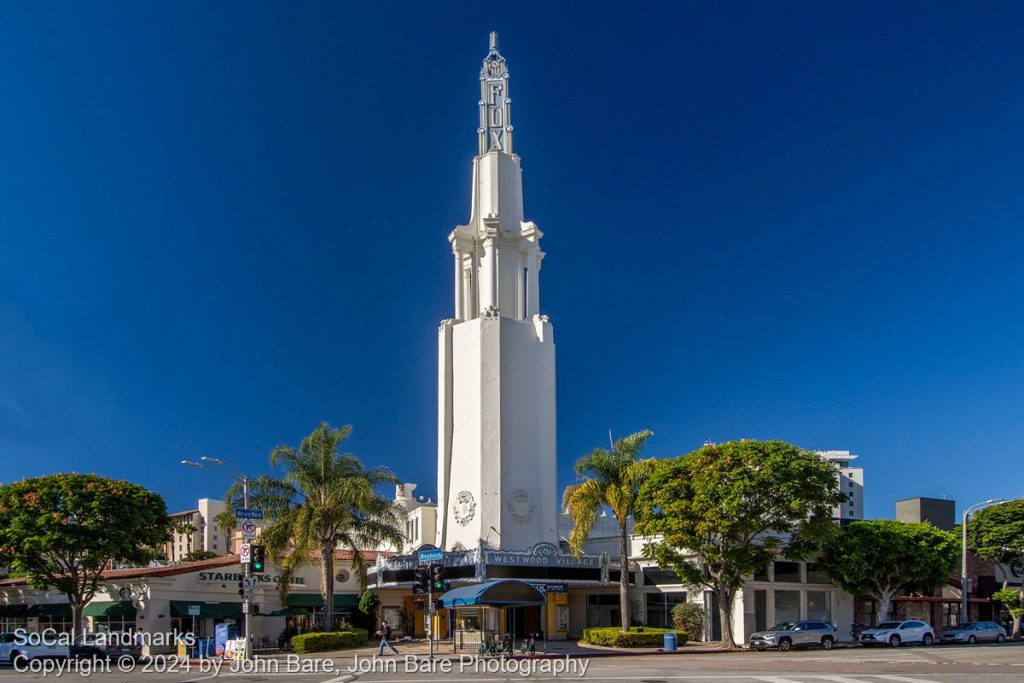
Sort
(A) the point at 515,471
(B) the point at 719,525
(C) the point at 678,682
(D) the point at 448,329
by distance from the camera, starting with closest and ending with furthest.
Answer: (C) the point at 678,682 → (B) the point at 719,525 → (A) the point at 515,471 → (D) the point at 448,329

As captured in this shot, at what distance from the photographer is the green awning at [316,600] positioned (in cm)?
6234

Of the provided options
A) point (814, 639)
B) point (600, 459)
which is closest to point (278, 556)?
point (600, 459)

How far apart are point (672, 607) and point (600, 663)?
2008 cm

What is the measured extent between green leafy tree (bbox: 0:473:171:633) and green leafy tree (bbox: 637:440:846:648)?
89.6 feet

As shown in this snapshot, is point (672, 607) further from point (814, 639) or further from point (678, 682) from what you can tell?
point (678, 682)

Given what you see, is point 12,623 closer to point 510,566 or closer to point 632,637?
point 510,566

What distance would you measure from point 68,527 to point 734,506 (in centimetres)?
3309

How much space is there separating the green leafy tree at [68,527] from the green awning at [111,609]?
2.10 meters

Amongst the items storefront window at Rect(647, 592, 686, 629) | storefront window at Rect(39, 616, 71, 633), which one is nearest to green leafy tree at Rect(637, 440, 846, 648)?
storefront window at Rect(647, 592, 686, 629)

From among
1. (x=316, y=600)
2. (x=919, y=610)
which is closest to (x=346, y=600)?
(x=316, y=600)

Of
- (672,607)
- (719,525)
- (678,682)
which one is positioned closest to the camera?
(678,682)

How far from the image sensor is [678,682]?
97.5 ft

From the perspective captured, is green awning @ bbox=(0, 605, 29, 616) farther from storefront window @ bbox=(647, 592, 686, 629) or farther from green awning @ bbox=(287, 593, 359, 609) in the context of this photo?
storefront window @ bbox=(647, 592, 686, 629)

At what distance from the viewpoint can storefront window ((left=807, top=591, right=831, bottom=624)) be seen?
62219mm
